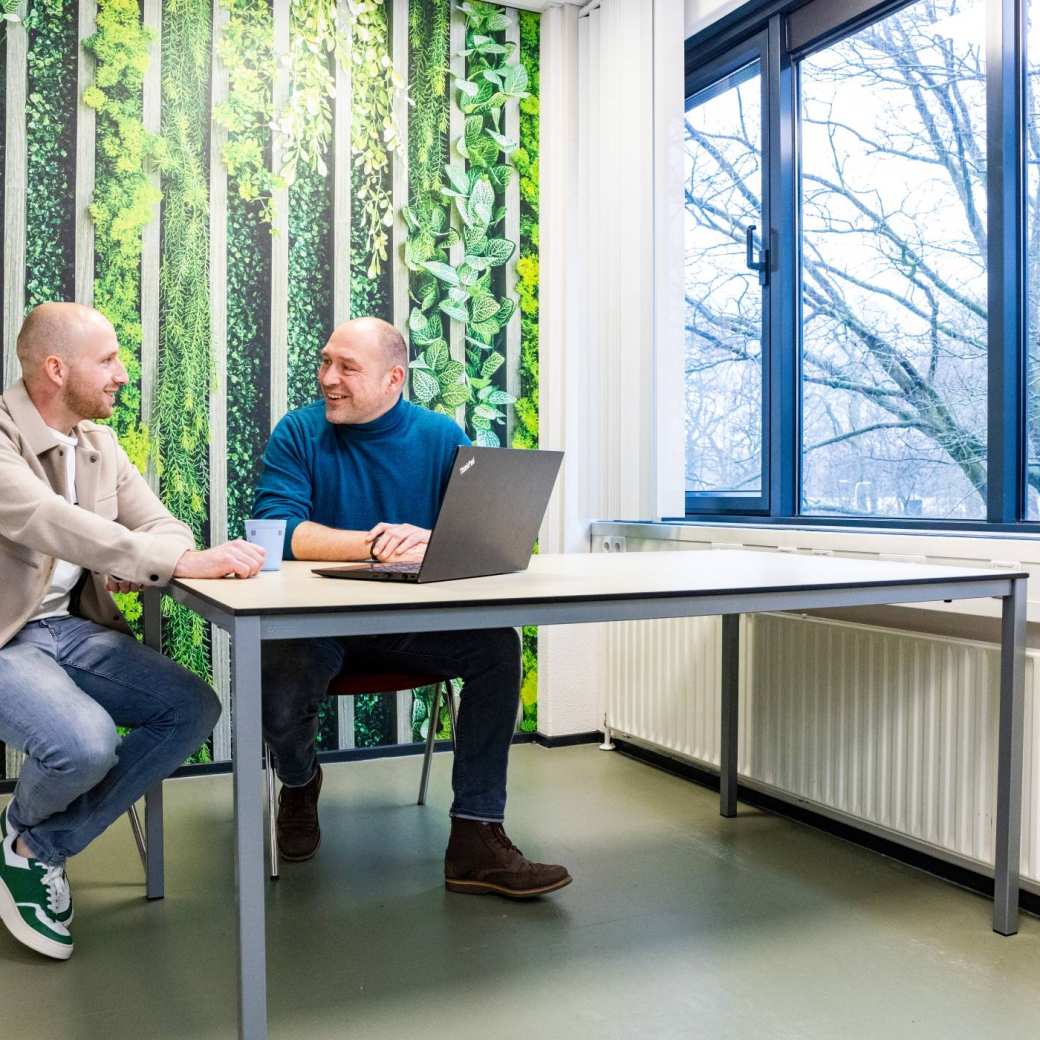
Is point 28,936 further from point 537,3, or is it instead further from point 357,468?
point 537,3

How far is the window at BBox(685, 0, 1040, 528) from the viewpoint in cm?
246

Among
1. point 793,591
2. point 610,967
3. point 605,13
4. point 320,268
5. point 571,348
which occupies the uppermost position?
point 605,13

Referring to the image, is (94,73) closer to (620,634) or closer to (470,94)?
(470,94)

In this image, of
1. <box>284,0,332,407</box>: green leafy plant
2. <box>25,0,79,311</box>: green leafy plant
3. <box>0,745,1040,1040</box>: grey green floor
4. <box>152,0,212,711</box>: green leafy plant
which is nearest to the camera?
<box>0,745,1040,1040</box>: grey green floor

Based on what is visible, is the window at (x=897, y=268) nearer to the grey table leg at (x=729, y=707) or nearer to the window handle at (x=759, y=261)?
the window handle at (x=759, y=261)

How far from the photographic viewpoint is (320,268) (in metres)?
3.28

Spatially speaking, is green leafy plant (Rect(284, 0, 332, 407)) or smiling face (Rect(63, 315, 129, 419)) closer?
smiling face (Rect(63, 315, 129, 419))

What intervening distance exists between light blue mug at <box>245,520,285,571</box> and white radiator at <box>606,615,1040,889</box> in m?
1.31

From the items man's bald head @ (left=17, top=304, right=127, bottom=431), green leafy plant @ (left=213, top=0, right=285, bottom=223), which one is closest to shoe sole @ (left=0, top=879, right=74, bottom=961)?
man's bald head @ (left=17, top=304, right=127, bottom=431)

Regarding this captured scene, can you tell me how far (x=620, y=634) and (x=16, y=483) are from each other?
2.02 metres

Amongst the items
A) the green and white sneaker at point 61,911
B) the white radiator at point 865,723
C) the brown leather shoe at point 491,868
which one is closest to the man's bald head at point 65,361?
the green and white sneaker at point 61,911

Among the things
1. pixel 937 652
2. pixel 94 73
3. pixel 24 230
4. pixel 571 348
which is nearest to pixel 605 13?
pixel 571 348

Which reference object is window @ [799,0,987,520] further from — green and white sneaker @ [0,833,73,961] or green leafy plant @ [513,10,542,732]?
green and white sneaker @ [0,833,73,961]

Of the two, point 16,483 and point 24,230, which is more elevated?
point 24,230
